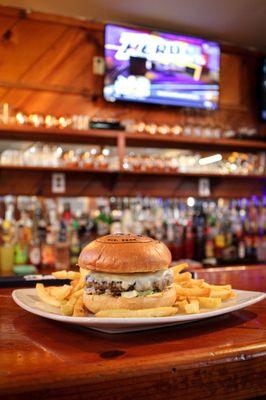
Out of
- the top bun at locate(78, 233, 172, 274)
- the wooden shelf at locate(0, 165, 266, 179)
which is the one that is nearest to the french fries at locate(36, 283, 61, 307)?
the top bun at locate(78, 233, 172, 274)

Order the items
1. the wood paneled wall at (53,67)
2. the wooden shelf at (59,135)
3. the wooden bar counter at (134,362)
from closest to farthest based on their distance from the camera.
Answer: the wooden bar counter at (134,362) → the wooden shelf at (59,135) → the wood paneled wall at (53,67)

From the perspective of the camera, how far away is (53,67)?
3.47m

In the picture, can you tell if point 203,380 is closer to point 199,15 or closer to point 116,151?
point 116,151

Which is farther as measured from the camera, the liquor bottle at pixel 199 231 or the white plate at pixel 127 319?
the liquor bottle at pixel 199 231

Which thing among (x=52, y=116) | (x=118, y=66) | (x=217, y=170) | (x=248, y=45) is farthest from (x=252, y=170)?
(x=52, y=116)

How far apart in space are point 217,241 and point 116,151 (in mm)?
1205

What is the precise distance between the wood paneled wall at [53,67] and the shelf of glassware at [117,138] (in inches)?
9.7

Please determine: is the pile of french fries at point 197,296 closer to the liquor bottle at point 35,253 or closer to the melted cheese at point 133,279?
the melted cheese at point 133,279

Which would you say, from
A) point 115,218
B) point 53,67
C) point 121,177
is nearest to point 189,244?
point 115,218

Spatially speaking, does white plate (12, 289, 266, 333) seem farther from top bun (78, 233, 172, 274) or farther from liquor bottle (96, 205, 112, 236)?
liquor bottle (96, 205, 112, 236)

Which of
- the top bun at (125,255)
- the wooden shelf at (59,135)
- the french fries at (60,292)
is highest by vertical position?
the wooden shelf at (59,135)

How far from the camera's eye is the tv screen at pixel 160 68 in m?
3.43

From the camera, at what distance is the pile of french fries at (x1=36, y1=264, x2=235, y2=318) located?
0.84 m

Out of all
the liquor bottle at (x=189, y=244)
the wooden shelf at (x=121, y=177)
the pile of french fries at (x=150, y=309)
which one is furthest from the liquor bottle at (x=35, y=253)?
the pile of french fries at (x=150, y=309)
